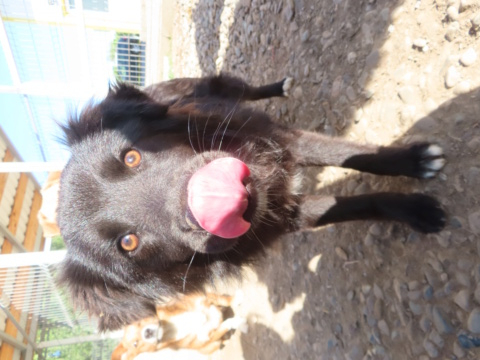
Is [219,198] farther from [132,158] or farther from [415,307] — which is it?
[415,307]

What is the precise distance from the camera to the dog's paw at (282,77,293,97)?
10.8ft

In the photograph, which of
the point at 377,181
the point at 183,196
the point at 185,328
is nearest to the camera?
the point at 183,196

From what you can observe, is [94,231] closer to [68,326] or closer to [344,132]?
[344,132]

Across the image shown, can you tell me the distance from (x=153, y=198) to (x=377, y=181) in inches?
56.0

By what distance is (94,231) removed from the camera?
1.78m

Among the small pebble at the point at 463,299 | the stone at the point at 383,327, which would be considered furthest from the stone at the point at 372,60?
the stone at the point at 383,327

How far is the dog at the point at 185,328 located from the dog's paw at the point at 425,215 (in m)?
2.80

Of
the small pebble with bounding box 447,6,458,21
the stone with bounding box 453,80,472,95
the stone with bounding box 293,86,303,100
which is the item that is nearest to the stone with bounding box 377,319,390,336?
the stone with bounding box 453,80,472,95

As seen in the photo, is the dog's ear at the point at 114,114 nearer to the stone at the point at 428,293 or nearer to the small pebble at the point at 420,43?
the small pebble at the point at 420,43

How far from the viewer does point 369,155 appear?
6.86 feet

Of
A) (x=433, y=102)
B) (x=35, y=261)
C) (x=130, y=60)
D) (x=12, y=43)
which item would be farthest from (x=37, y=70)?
(x=433, y=102)

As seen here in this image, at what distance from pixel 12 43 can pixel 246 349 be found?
16.3 ft

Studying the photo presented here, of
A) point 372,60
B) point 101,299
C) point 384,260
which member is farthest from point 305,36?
point 101,299

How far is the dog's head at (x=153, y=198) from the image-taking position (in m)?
1.58
